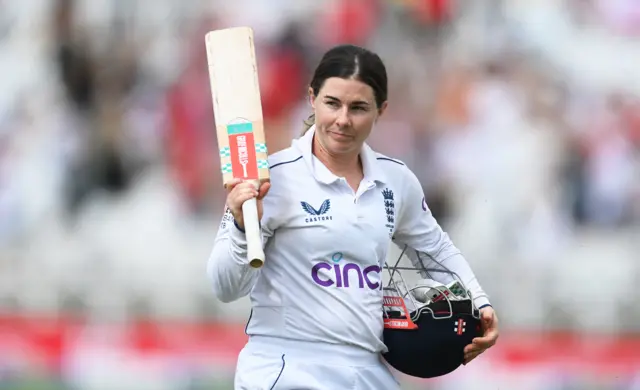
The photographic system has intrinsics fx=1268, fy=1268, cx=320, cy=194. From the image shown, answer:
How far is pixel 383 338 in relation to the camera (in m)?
3.51

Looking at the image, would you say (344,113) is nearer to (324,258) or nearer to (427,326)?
(324,258)

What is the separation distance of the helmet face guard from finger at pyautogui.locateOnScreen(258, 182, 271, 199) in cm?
49

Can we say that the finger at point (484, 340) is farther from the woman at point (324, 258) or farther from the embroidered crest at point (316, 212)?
the embroidered crest at point (316, 212)

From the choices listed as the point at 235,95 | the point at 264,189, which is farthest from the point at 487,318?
the point at 235,95

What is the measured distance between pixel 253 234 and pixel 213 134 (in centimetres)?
489

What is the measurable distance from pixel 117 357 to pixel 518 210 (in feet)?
8.22

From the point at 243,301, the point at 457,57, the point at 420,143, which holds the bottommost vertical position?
the point at 243,301

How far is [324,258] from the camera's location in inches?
134

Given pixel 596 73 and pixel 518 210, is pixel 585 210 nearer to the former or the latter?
pixel 518 210

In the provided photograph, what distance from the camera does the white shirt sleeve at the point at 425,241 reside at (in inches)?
145

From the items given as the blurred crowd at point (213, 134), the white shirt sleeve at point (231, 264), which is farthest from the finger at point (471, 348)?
the blurred crowd at point (213, 134)

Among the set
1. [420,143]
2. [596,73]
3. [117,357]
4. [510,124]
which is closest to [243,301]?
[117,357]

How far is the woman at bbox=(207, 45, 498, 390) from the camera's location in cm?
339

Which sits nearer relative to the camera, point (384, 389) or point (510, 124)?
point (384, 389)
